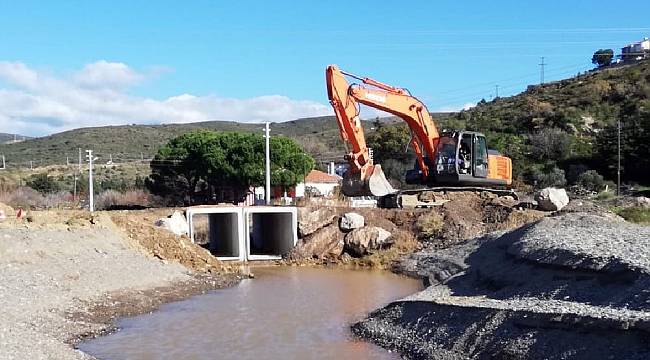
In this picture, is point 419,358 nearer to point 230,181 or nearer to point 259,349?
point 259,349

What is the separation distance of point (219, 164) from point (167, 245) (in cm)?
2144

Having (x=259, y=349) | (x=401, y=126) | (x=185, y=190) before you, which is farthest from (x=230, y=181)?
(x=259, y=349)

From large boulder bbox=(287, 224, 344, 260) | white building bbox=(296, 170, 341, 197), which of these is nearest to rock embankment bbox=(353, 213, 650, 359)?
large boulder bbox=(287, 224, 344, 260)

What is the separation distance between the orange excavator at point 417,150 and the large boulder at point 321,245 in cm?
363

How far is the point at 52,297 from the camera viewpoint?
20.8m

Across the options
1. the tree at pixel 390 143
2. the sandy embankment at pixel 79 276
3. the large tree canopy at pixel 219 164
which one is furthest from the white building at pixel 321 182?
the sandy embankment at pixel 79 276

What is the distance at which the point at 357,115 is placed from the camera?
3241 cm

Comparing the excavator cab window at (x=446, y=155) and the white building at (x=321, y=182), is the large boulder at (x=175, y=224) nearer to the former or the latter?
the excavator cab window at (x=446, y=155)

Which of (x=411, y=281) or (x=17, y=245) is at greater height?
(x=17, y=245)

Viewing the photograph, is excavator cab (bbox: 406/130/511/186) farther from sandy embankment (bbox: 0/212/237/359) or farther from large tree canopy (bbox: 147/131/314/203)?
large tree canopy (bbox: 147/131/314/203)

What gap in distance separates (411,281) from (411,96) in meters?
9.42

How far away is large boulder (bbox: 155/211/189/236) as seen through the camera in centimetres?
3478

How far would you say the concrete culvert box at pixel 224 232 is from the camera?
1480 inches

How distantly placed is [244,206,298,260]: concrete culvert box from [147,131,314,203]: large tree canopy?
7.12 m
